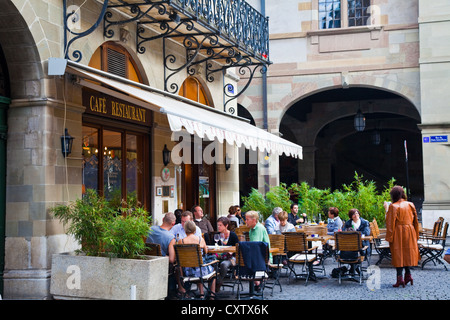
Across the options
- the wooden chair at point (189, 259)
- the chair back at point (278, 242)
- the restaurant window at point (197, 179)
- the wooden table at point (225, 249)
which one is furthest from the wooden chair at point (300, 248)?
the restaurant window at point (197, 179)

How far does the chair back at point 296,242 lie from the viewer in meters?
10.3

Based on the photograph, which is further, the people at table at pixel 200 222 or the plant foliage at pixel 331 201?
the plant foliage at pixel 331 201

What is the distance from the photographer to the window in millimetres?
19844

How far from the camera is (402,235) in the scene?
948 centimetres

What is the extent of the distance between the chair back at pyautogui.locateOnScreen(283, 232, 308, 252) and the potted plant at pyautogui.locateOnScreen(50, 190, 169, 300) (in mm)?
3180

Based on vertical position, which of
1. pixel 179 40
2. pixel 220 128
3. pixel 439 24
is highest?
pixel 439 24

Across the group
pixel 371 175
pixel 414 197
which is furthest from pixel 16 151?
pixel 371 175

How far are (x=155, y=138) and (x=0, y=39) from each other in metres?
4.35

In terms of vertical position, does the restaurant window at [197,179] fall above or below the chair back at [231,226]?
above

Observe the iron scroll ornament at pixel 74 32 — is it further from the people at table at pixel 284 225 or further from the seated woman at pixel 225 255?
the people at table at pixel 284 225

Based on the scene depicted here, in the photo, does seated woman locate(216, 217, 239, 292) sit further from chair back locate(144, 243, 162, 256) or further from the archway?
the archway

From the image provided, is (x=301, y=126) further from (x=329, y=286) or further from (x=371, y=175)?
(x=329, y=286)

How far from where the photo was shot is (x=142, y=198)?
39.2 ft

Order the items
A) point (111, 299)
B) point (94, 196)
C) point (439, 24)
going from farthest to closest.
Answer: point (439, 24)
point (94, 196)
point (111, 299)
